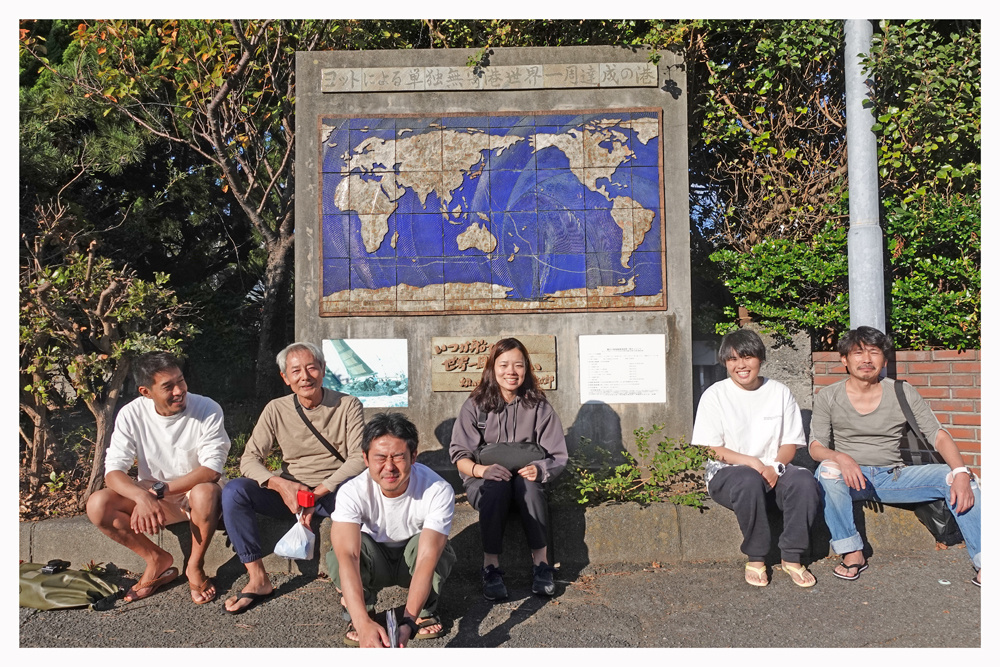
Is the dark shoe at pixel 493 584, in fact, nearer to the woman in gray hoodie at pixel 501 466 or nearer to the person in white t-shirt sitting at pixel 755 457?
the woman in gray hoodie at pixel 501 466

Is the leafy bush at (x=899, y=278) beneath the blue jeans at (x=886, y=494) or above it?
above

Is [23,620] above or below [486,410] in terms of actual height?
below

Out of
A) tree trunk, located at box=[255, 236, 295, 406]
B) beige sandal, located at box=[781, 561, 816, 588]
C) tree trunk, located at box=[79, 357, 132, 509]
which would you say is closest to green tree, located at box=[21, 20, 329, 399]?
tree trunk, located at box=[255, 236, 295, 406]

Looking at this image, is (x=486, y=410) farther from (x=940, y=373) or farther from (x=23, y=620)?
(x=940, y=373)

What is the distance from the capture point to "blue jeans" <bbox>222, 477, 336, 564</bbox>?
13.4 ft

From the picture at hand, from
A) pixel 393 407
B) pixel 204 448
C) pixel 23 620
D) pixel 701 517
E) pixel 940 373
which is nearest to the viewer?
pixel 23 620

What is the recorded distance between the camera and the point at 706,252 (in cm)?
763

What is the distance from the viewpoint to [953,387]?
5504 millimetres

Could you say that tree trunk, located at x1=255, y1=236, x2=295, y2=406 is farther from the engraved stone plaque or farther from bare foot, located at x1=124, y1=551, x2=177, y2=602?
bare foot, located at x1=124, y1=551, x2=177, y2=602

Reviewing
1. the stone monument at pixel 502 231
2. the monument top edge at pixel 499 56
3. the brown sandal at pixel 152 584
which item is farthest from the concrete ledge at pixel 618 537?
the monument top edge at pixel 499 56

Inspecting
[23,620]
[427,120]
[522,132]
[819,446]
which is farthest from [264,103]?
[819,446]

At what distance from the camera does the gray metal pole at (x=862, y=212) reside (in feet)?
18.2

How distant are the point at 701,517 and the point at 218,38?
593 centimetres

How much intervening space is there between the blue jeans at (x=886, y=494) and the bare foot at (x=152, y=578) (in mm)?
3702
